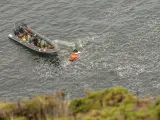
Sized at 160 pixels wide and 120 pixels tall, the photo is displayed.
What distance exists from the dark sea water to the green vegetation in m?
25.5

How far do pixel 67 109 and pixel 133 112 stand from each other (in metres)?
3.51

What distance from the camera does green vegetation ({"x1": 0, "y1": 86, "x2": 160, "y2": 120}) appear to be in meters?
17.6

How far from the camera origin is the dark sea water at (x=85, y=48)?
48.5 metres

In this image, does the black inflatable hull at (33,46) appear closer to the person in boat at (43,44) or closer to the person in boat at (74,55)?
the person in boat at (43,44)

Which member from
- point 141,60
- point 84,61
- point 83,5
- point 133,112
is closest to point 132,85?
point 141,60

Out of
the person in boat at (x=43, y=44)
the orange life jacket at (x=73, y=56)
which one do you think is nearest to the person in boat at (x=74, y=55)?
the orange life jacket at (x=73, y=56)

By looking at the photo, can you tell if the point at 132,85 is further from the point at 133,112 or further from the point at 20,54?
the point at 133,112

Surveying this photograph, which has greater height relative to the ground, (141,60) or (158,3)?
(158,3)

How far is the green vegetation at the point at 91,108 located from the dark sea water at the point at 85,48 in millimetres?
25466

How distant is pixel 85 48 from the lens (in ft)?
185

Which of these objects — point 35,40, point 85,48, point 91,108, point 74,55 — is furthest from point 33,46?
point 91,108

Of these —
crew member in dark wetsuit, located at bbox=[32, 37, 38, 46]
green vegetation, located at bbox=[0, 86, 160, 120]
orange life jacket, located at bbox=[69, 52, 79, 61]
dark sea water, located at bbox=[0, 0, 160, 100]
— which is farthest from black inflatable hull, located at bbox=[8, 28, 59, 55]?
green vegetation, located at bbox=[0, 86, 160, 120]

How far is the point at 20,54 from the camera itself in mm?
58406

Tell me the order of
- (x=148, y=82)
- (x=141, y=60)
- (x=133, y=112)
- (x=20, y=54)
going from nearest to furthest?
(x=133, y=112) < (x=148, y=82) < (x=141, y=60) < (x=20, y=54)
